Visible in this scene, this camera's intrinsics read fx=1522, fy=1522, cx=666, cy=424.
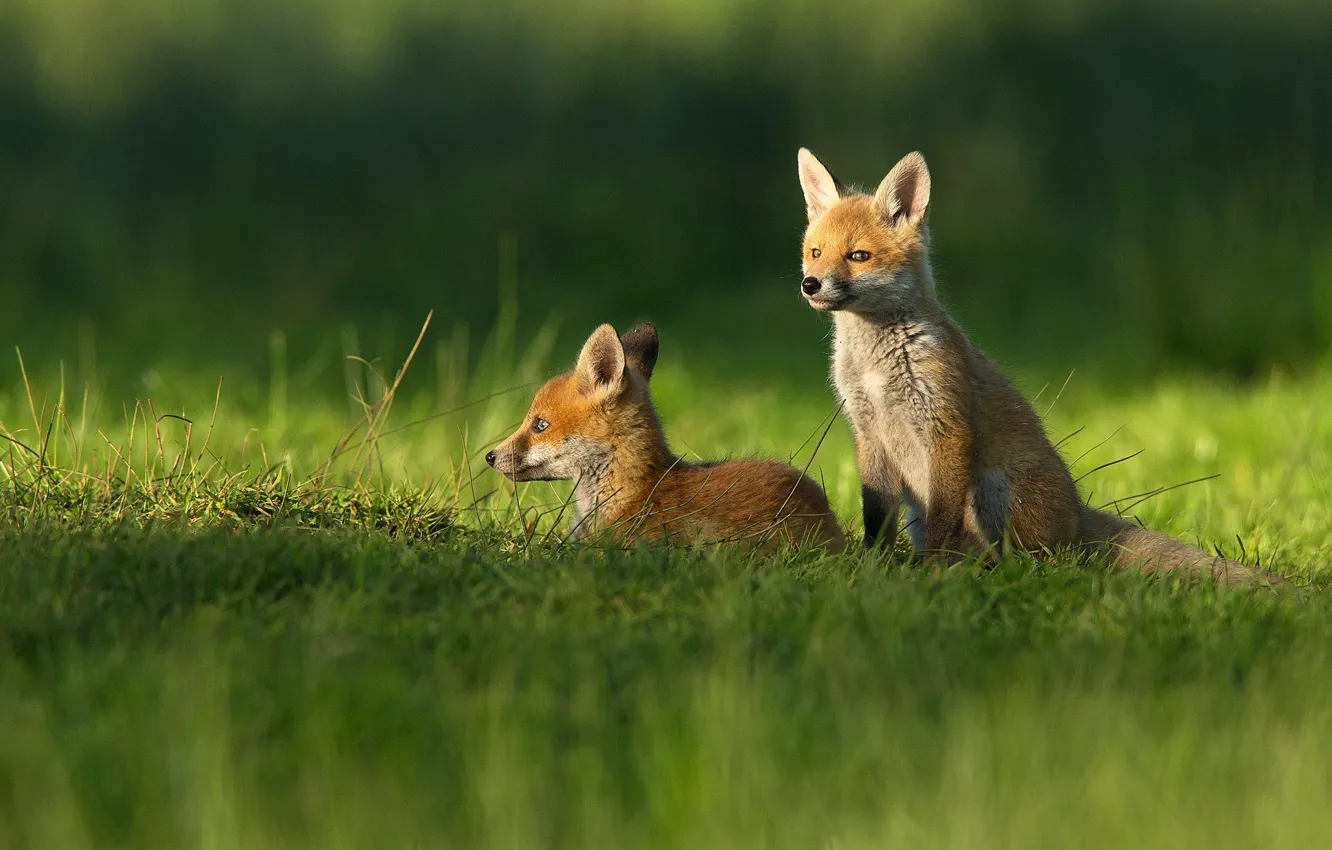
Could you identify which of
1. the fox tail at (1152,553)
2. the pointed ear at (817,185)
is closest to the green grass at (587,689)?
the fox tail at (1152,553)

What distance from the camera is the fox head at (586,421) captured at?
4.88 m

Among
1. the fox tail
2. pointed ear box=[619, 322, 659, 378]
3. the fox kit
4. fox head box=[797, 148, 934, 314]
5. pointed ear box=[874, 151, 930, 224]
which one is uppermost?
pointed ear box=[874, 151, 930, 224]

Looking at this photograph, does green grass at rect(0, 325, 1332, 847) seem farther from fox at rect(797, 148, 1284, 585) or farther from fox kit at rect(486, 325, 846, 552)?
fox at rect(797, 148, 1284, 585)

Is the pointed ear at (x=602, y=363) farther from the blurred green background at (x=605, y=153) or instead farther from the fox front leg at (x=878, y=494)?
the blurred green background at (x=605, y=153)

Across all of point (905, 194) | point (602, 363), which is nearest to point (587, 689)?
point (602, 363)

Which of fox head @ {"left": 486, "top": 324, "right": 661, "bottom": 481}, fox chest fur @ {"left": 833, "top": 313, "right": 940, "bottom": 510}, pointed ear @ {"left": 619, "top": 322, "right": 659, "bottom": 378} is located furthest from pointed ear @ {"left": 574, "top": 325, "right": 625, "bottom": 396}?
fox chest fur @ {"left": 833, "top": 313, "right": 940, "bottom": 510}

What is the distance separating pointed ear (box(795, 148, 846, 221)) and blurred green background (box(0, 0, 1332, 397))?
5105mm

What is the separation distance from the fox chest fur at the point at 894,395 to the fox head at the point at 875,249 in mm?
105

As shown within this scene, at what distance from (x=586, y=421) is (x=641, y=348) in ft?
1.41

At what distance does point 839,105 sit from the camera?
12391 mm

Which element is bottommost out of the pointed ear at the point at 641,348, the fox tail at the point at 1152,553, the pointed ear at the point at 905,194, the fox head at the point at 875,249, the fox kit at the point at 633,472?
the fox tail at the point at 1152,553

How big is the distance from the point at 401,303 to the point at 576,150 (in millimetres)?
2010

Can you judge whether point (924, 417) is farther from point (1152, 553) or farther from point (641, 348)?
point (641, 348)

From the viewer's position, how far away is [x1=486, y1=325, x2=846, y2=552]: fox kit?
15.0 feet
